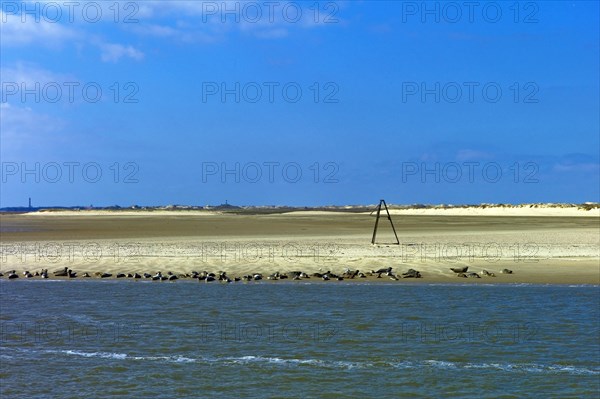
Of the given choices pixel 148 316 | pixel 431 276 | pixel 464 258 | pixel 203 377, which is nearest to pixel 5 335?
pixel 148 316

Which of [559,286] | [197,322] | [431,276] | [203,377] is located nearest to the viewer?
[203,377]

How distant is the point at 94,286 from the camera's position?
23.7 m

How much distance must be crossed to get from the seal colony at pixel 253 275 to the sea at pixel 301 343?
221 cm

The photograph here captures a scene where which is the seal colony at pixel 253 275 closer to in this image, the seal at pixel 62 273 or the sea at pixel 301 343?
the seal at pixel 62 273

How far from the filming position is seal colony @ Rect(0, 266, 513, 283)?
2472cm

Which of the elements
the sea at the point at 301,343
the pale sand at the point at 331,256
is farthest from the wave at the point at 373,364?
the pale sand at the point at 331,256

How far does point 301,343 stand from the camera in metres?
14.5

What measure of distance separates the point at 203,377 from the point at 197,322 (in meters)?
5.01

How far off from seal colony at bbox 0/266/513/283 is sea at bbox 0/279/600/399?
7.24 ft

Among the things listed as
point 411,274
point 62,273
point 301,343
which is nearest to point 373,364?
point 301,343

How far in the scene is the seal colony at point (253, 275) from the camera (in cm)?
2472

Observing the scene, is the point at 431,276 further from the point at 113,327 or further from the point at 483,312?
the point at 113,327

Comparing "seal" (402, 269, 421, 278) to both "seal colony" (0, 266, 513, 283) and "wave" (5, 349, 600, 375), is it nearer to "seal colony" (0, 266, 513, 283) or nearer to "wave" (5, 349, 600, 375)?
"seal colony" (0, 266, 513, 283)

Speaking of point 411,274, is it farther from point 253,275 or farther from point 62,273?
point 62,273
